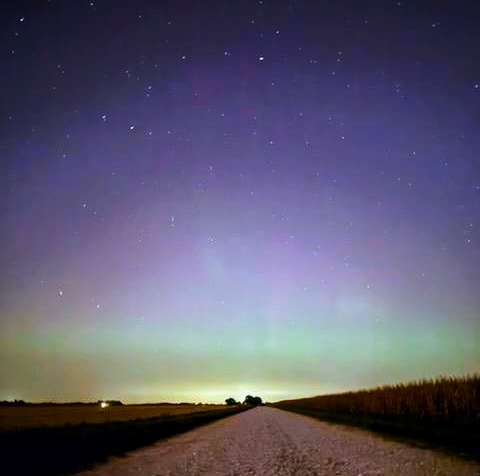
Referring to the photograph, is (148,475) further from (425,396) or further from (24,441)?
(425,396)

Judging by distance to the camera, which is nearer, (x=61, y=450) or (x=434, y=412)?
(x=61, y=450)

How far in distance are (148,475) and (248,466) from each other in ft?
8.48

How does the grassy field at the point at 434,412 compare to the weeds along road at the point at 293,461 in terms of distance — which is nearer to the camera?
the weeds along road at the point at 293,461

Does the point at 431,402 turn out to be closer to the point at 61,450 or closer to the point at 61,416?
the point at 61,450

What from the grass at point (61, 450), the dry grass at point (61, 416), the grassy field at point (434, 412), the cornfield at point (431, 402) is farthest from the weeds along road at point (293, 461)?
the dry grass at point (61, 416)

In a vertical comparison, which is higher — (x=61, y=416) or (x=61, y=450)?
(x=61, y=450)

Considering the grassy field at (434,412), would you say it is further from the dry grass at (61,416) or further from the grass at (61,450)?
the dry grass at (61,416)

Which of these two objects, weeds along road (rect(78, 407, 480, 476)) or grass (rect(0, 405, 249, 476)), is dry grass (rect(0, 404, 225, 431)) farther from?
weeds along road (rect(78, 407, 480, 476))

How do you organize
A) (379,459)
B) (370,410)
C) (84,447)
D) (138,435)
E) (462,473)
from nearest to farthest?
(462,473) → (379,459) → (84,447) → (138,435) → (370,410)

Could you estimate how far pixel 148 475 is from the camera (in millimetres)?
11594

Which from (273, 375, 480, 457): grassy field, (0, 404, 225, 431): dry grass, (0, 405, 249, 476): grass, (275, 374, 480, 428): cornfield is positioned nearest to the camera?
(0, 405, 249, 476): grass

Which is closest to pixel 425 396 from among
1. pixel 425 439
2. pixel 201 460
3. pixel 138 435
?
pixel 425 439

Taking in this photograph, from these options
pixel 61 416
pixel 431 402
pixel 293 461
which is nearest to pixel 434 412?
pixel 431 402

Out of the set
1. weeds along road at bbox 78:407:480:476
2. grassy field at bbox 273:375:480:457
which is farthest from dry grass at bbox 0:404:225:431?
grassy field at bbox 273:375:480:457
